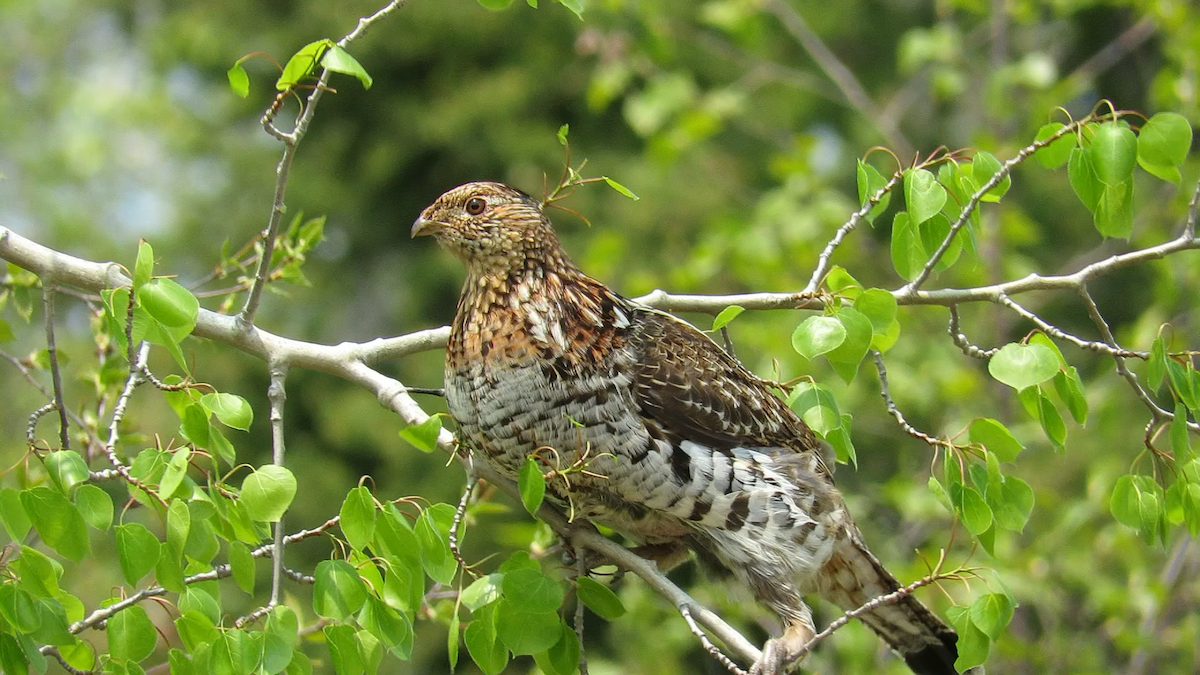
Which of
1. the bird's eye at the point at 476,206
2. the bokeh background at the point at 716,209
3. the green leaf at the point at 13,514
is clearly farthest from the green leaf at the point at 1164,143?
the green leaf at the point at 13,514

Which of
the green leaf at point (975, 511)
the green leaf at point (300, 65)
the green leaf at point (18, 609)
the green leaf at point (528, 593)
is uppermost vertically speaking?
the green leaf at point (300, 65)

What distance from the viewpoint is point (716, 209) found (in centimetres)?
1085

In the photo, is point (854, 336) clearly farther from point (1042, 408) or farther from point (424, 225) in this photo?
point (424, 225)

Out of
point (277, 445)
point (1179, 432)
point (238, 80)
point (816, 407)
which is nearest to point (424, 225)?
point (238, 80)

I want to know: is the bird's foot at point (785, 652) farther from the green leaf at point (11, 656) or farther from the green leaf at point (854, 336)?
the green leaf at point (11, 656)

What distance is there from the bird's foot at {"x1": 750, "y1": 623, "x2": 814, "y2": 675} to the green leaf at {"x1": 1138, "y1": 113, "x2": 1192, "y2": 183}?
1320 millimetres

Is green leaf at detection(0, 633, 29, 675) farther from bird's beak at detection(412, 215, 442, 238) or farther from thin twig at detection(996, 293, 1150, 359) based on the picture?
thin twig at detection(996, 293, 1150, 359)

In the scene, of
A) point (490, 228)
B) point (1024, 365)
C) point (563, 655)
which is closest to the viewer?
point (1024, 365)

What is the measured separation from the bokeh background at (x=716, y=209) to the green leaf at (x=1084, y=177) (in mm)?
1436

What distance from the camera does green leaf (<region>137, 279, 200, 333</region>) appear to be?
1894 mm

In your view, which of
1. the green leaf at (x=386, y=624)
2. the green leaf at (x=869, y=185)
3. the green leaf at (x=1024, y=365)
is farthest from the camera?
the green leaf at (x=869, y=185)

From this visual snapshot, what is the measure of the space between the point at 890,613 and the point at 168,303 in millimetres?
2518

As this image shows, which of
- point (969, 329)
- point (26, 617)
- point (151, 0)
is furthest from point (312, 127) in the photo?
point (26, 617)

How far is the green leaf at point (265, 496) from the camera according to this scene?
76.2 inches
